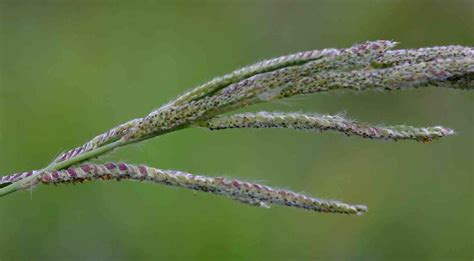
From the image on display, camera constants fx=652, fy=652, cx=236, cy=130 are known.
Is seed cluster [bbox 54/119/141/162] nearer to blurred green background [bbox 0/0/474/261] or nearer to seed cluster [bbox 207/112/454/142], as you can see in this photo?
seed cluster [bbox 207/112/454/142]

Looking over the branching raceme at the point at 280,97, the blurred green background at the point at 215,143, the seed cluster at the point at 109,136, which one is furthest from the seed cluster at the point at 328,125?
the blurred green background at the point at 215,143

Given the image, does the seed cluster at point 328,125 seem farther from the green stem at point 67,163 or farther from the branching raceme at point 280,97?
the green stem at point 67,163

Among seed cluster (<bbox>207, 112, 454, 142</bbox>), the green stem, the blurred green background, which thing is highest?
the blurred green background

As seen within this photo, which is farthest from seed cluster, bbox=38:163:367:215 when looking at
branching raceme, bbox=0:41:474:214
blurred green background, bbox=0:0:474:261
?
blurred green background, bbox=0:0:474:261
